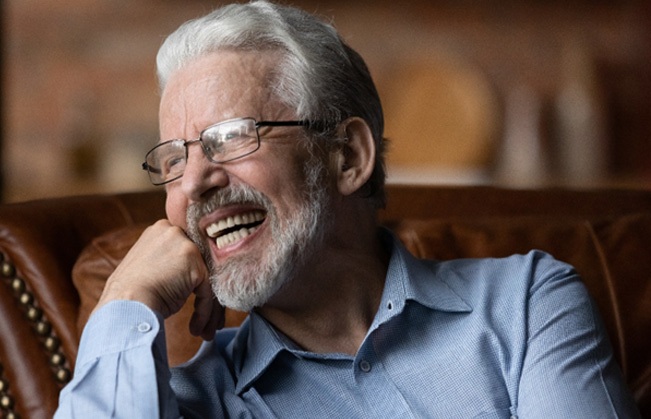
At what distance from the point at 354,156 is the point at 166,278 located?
16.4 inches

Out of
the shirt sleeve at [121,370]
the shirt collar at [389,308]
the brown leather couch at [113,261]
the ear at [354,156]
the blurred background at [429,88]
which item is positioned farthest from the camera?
the blurred background at [429,88]

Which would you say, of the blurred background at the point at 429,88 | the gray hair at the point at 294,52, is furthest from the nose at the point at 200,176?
the blurred background at the point at 429,88

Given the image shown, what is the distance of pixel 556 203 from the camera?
2285 mm

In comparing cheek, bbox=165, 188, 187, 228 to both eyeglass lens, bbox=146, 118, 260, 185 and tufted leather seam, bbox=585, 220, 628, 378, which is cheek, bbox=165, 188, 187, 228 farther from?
tufted leather seam, bbox=585, 220, 628, 378

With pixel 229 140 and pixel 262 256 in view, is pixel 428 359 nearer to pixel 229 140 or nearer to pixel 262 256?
pixel 262 256

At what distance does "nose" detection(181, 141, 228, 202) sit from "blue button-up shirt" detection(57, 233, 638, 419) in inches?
8.5

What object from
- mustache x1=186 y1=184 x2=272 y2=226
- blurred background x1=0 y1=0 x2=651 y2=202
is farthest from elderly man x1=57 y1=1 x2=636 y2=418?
blurred background x1=0 y1=0 x2=651 y2=202

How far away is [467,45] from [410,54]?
0.28 m

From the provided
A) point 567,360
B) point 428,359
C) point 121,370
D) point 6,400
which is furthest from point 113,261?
point 567,360

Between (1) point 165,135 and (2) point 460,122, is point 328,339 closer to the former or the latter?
(1) point 165,135

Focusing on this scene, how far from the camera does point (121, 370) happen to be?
4.56 ft

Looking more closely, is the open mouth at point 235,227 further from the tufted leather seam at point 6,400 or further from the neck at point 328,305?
the tufted leather seam at point 6,400

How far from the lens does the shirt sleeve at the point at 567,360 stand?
1.44m

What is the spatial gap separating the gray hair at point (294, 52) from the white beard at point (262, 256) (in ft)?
0.54
